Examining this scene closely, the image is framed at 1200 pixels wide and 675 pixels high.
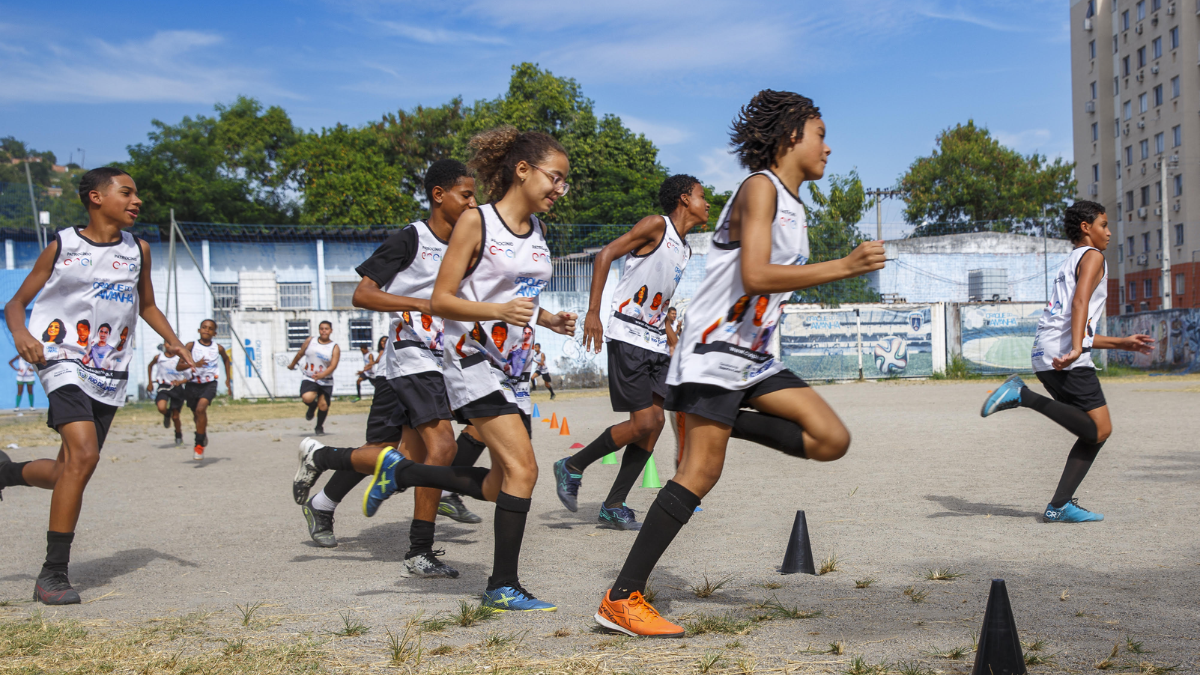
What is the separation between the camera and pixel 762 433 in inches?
141

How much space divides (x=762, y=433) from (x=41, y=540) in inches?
202

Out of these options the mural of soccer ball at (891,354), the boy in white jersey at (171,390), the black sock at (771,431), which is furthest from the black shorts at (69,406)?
the mural of soccer ball at (891,354)

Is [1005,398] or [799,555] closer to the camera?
[799,555]

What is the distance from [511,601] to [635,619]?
25.6 inches

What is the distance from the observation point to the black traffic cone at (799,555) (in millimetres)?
4508

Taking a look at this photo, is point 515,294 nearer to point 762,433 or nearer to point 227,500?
point 762,433

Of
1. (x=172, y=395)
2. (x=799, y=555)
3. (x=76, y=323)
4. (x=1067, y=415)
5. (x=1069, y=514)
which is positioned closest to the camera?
(x=799, y=555)

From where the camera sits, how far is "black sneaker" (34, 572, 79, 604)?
14.4 feet

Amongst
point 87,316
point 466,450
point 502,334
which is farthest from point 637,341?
point 87,316

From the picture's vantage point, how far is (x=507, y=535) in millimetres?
3941

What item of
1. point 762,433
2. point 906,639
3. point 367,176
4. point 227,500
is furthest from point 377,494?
point 367,176

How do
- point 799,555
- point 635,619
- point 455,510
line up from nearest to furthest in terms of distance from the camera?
point 635,619
point 799,555
point 455,510

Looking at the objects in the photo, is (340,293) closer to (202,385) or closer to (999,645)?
(202,385)

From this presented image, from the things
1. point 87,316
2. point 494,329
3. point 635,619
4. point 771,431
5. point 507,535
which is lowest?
point 635,619
